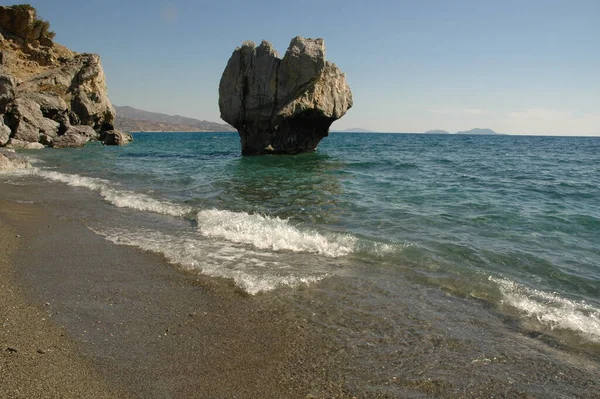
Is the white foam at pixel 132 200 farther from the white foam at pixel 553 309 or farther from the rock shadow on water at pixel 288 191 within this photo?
the white foam at pixel 553 309

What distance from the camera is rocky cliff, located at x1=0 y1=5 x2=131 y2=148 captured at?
1500 inches

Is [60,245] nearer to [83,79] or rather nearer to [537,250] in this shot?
[537,250]

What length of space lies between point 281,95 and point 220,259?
23493mm

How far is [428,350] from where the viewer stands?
4.38 metres

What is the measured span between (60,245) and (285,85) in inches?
917

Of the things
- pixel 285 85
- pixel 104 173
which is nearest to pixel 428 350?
pixel 104 173

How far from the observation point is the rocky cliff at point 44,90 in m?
38.1

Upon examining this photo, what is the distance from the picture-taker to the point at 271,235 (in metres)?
8.84

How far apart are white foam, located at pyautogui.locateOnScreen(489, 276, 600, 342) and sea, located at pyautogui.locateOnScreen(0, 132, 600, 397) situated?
0.03 metres

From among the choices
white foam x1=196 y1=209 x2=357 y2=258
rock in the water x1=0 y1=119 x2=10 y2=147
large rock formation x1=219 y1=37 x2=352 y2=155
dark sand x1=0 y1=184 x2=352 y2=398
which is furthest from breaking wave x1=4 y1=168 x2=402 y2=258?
rock in the water x1=0 y1=119 x2=10 y2=147

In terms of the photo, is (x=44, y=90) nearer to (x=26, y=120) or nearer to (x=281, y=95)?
→ (x=26, y=120)

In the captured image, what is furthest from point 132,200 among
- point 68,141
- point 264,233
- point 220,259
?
point 68,141

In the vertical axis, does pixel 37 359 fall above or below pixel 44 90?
below

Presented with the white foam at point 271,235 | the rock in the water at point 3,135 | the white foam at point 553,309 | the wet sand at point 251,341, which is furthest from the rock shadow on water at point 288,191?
the rock in the water at point 3,135
